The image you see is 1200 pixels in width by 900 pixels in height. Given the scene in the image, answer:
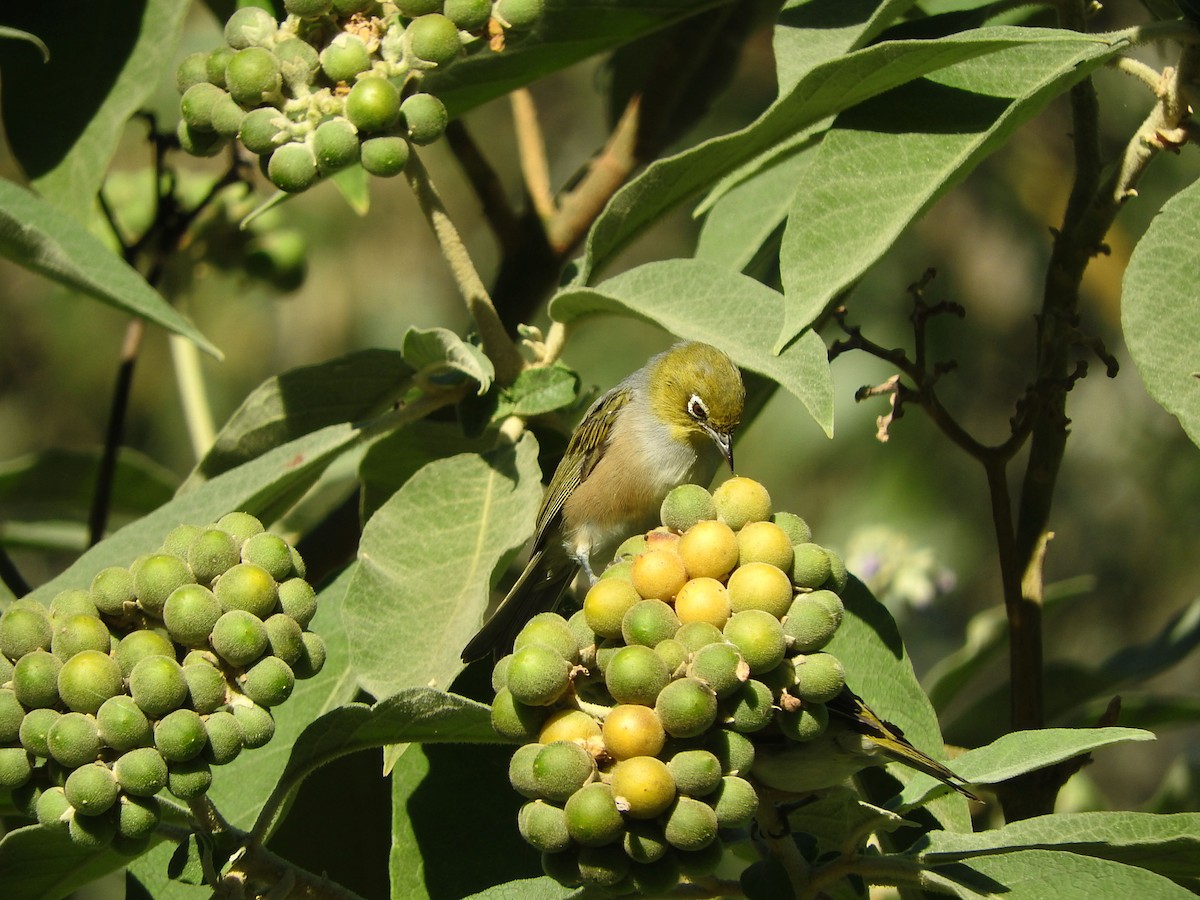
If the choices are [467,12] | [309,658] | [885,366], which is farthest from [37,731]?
[885,366]

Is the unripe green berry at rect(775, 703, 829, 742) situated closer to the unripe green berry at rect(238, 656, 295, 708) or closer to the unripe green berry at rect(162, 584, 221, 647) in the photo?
the unripe green berry at rect(238, 656, 295, 708)

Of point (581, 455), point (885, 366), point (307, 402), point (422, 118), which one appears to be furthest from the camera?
point (885, 366)

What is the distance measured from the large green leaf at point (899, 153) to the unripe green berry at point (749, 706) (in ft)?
2.26

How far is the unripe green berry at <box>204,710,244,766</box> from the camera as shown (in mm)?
2045

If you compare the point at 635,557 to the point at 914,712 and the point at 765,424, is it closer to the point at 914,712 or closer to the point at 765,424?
the point at 914,712

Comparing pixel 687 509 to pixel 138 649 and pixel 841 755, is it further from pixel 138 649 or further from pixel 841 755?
pixel 138 649

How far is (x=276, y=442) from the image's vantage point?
3.33 meters

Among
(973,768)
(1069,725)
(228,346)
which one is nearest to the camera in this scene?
(973,768)

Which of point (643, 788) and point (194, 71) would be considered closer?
point (643, 788)

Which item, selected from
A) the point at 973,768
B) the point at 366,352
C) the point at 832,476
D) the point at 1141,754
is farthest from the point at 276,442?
the point at 1141,754

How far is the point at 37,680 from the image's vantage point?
2.03m

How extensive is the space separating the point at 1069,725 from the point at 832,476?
246 inches

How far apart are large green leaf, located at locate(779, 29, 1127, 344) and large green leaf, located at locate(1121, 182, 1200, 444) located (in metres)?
0.33

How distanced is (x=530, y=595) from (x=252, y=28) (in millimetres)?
2177
